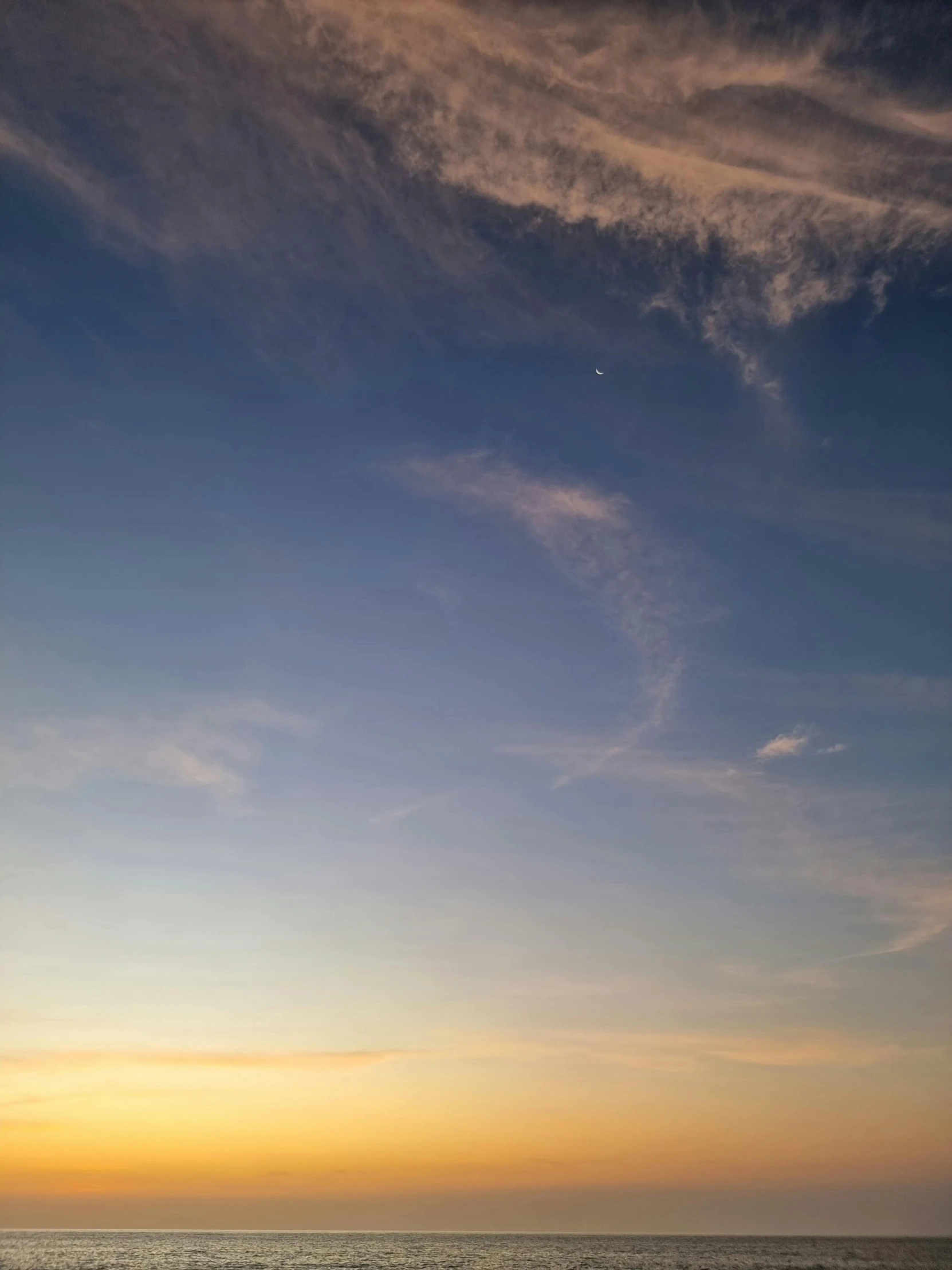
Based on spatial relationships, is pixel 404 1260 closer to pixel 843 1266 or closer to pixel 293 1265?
pixel 293 1265

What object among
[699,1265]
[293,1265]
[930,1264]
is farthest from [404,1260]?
[930,1264]

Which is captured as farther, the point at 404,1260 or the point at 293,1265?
the point at 404,1260

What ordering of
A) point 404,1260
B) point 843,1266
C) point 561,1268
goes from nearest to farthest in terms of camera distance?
point 561,1268, point 843,1266, point 404,1260

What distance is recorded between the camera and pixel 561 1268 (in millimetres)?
173000

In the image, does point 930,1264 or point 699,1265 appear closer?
point 699,1265

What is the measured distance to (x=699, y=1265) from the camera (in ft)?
588

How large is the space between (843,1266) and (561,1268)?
200 feet

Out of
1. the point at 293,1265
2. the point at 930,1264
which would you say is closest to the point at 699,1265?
the point at 930,1264

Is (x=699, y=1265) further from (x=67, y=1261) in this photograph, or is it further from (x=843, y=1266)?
(x=67, y=1261)

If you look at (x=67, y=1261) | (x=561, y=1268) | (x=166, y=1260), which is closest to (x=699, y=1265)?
(x=561, y=1268)

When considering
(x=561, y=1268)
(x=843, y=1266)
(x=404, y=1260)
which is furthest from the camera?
(x=404, y=1260)

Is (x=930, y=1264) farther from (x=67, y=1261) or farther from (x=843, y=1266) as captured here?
(x=67, y=1261)

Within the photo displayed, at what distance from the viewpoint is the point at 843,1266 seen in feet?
610

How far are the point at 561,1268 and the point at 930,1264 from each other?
86.9 meters
